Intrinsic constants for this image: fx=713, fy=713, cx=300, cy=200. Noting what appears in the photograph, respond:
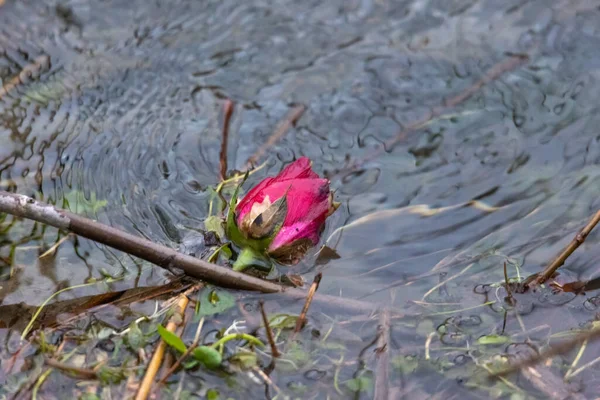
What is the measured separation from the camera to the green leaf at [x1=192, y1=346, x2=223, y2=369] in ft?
3.16

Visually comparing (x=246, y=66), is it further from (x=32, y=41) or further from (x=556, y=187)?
(x=556, y=187)

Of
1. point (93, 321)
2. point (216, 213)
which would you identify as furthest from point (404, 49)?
point (93, 321)

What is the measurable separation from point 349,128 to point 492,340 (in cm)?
69

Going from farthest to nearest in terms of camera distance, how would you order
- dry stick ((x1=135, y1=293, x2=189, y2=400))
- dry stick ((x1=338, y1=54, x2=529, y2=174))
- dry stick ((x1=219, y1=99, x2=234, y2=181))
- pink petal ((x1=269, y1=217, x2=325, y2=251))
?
dry stick ((x1=338, y1=54, x2=529, y2=174)), dry stick ((x1=219, y1=99, x2=234, y2=181)), pink petal ((x1=269, y1=217, x2=325, y2=251)), dry stick ((x1=135, y1=293, x2=189, y2=400))

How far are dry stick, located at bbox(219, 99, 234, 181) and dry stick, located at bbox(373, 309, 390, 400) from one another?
47 cm

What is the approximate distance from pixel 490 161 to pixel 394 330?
22.0 inches

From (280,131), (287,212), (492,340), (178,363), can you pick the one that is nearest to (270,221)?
(287,212)

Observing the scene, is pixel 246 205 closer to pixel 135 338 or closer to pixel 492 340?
pixel 135 338

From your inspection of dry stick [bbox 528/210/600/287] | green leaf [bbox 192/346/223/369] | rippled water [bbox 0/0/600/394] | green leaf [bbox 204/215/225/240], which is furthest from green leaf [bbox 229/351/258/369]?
Answer: dry stick [bbox 528/210/600/287]

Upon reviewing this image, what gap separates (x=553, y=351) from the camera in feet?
3.33

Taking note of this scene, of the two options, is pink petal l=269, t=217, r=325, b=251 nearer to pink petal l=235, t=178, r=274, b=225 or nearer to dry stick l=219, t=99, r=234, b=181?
pink petal l=235, t=178, r=274, b=225

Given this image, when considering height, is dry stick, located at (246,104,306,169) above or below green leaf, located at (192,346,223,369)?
above

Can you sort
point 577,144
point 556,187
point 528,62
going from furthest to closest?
point 528,62 → point 577,144 → point 556,187

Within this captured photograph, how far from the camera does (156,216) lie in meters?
1.28
